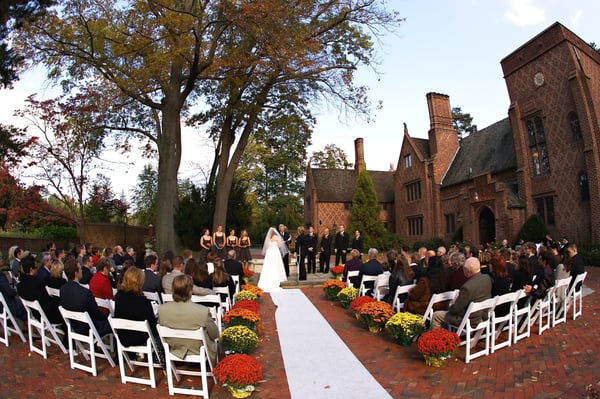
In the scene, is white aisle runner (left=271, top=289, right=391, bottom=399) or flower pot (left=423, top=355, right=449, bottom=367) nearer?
white aisle runner (left=271, top=289, right=391, bottom=399)

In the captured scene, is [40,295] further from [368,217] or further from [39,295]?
[368,217]

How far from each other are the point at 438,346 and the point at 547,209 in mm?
19535

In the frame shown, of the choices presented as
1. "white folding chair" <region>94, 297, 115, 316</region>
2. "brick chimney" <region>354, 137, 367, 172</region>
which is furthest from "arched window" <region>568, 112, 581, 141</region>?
"brick chimney" <region>354, 137, 367, 172</region>

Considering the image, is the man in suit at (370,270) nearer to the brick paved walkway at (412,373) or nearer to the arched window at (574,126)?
the brick paved walkway at (412,373)

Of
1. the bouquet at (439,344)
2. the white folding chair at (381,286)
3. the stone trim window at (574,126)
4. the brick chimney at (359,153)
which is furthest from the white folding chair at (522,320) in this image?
the brick chimney at (359,153)

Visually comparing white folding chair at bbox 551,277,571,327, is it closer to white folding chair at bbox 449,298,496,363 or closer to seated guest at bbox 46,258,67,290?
white folding chair at bbox 449,298,496,363

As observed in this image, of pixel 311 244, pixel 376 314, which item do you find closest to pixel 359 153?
pixel 311 244

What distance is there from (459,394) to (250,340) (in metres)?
2.72

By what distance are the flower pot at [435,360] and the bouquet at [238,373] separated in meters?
2.39

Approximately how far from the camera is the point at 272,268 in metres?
13.6

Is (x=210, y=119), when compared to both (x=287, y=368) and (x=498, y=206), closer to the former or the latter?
(x=498, y=206)

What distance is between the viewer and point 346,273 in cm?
1107

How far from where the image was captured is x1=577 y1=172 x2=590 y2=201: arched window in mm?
18953

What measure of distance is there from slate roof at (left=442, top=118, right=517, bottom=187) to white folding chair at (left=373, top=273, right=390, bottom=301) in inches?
739
